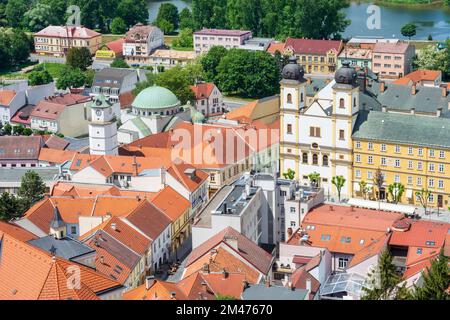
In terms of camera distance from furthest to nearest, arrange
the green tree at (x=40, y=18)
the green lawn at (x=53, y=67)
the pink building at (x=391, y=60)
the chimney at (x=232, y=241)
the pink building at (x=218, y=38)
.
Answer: the green tree at (x=40, y=18) < the pink building at (x=218, y=38) < the green lawn at (x=53, y=67) < the pink building at (x=391, y=60) < the chimney at (x=232, y=241)

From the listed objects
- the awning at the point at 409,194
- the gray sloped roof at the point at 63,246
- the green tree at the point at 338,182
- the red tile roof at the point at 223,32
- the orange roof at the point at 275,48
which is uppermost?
the red tile roof at the point at 223,32

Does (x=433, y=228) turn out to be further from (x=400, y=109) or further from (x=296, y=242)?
(x=400, y=109)

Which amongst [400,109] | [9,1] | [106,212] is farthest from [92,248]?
[9,1]

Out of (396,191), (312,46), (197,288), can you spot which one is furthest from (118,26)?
(197,288)

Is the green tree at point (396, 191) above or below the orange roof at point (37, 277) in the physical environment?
below

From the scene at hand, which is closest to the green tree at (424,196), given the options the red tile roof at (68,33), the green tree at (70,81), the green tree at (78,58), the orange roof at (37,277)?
the orange roof at (37,277)

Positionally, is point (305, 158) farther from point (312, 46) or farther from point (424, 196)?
point (312, 46)

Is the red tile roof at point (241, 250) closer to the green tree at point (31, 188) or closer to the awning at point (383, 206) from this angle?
the awning at point (383, 206)
